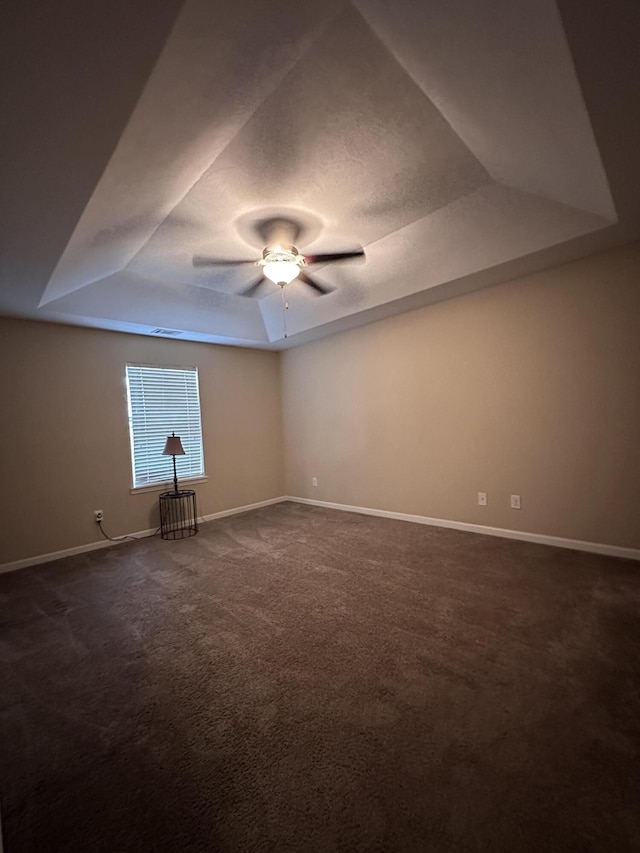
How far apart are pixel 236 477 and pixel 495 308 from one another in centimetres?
397

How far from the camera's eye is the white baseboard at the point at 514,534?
3.03 metres

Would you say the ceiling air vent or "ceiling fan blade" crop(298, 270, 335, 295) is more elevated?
"ceiling fan blade" crop(298, 270, 335, 295)

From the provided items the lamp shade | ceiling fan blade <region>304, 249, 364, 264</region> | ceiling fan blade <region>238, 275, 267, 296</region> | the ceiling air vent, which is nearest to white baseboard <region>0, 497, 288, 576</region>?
the lamp shade

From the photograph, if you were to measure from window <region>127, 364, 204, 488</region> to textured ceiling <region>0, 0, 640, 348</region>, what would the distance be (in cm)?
131

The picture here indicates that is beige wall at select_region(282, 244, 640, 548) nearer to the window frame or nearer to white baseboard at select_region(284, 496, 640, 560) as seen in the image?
white baseboard at select_region(284, 496, 640, 560)

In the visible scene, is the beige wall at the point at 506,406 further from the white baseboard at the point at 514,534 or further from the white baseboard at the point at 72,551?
the white baseboard at the point at 72,551

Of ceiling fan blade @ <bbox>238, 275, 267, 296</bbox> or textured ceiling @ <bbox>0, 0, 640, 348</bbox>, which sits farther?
ceiling fan blade @ <bbox>238, 275, 267, 296</bbox>

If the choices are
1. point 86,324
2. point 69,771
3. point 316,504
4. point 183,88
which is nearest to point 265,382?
point 316,504

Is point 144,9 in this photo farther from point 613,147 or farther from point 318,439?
point 318,439

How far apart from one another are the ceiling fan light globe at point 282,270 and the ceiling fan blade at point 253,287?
459 mm

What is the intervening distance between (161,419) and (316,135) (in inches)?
144

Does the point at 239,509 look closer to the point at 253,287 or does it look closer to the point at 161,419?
the point at 161,419

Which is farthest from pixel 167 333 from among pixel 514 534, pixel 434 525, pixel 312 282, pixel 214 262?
pixel 514 534

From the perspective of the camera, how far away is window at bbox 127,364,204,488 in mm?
4381
